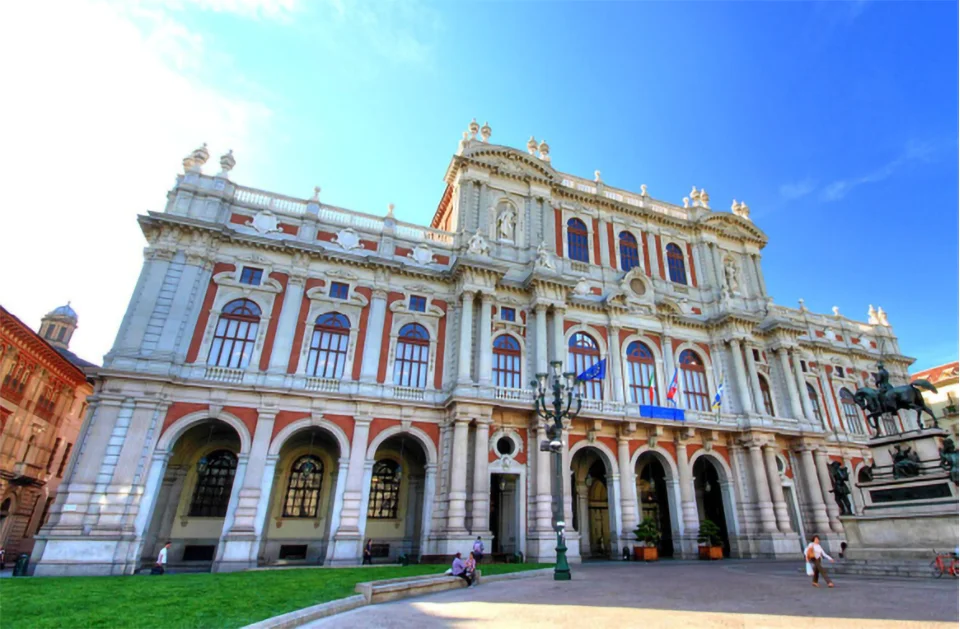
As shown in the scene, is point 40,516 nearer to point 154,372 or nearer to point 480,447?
point 154,372

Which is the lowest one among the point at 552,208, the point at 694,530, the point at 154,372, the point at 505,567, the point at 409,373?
the point at 505,567

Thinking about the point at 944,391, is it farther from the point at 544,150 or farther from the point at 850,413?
the point at 544,150

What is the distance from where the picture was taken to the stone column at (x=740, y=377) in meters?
27.9

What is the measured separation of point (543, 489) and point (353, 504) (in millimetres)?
8249

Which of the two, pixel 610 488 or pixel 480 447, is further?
pixel 610 488

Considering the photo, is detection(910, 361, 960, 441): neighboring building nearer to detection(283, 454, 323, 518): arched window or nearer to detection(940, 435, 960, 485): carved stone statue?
detection(940, 435, 960, 485): carved stone statue

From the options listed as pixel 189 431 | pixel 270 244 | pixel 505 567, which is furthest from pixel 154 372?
pixel 505 567

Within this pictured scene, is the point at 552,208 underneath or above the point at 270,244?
above

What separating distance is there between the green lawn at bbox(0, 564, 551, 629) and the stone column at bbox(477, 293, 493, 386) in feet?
33.3

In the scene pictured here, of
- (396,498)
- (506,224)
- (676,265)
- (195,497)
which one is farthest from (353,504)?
(676,265)

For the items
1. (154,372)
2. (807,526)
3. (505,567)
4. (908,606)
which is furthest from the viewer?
(807,526)

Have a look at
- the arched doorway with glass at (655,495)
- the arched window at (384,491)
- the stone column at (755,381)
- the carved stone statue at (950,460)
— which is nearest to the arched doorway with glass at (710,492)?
the arched doorway with glass at (655,495)

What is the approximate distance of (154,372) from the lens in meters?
20.0

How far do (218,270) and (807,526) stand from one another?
3394 centimetres
